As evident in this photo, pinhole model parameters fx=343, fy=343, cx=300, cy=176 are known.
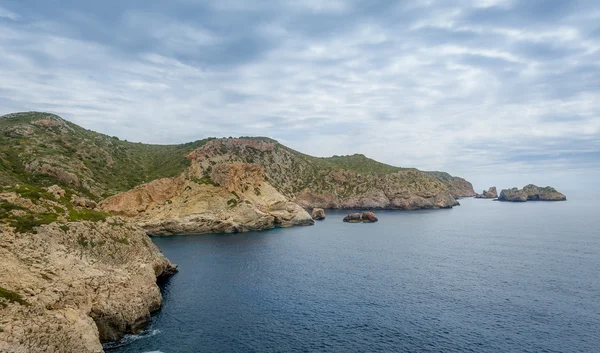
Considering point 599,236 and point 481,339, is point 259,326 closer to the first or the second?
point 481,339

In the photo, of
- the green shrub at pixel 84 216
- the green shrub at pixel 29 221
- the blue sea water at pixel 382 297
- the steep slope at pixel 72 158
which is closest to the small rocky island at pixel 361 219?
the blue sea water at pixel 382 297

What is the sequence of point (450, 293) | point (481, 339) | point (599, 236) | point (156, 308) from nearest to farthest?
point (481, 339)
point (156, 308)
point (450, 293)
point (599, 236)

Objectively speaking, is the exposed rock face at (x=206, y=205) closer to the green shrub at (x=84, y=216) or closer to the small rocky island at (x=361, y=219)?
the small rocky island at (x=361, y=219)

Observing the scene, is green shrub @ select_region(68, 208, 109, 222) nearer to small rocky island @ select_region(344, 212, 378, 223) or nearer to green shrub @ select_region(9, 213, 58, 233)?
green shrub @ select_region(9, 213, 58, 233)

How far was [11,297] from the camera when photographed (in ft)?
101

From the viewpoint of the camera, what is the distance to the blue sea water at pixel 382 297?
39750mm

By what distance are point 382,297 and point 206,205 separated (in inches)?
3477

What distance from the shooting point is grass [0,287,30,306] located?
99.7ft

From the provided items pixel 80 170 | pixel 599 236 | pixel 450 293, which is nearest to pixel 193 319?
pixel 450 293

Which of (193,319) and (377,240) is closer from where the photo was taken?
(193,319)

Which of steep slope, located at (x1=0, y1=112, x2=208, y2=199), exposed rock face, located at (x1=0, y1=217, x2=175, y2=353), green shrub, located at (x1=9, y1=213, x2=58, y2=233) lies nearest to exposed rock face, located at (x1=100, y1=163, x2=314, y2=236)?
steep slope, located at (x1=0, y1=112, x2=208, y2=199)

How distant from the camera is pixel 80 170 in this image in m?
124

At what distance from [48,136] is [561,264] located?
6714 inches

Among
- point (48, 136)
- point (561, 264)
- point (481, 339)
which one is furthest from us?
point (48, 136)
